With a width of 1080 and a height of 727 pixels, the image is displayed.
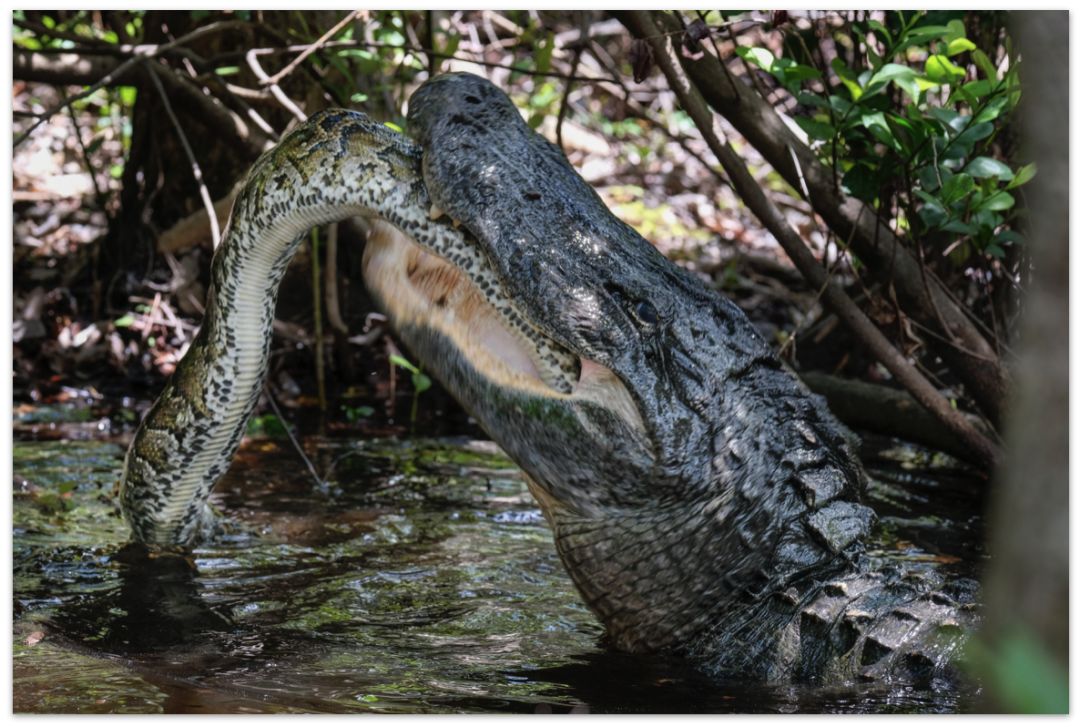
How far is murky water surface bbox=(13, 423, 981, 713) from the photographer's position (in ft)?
8.10

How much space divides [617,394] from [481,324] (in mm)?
330

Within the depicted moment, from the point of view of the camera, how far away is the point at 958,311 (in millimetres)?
3902

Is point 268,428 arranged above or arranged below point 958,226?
below

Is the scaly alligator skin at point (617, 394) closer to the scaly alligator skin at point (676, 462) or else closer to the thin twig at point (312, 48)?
the scaly alligator skin at point (676, 462)

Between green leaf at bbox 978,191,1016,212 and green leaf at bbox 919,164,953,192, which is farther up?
green leaf at bbox 919,164,953,192

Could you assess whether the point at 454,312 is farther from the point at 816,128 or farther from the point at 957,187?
the point at 957,187

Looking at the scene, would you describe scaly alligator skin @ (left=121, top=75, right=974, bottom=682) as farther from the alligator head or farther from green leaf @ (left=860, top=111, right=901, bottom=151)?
green leaf @ (left=860, top=111, right=901, bottom=151)

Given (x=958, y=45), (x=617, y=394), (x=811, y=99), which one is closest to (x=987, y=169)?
(x=958, y=45)

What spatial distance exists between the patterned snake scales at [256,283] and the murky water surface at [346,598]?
259mm

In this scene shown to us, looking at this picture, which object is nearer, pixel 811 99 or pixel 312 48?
pixel 811 99

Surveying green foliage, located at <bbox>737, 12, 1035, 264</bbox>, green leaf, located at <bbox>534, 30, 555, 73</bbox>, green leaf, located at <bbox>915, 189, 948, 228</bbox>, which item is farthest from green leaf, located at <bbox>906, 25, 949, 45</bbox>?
green leaf, located at <bbox>534, 30, 555, 73</bbox>

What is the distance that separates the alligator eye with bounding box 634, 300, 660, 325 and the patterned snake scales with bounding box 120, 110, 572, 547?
19 cm

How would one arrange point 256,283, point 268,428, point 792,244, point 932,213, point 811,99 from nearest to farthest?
point 256,283
point 811,99
point 932,213
point 792,244
point 268,428

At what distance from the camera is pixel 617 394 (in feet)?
8.68
